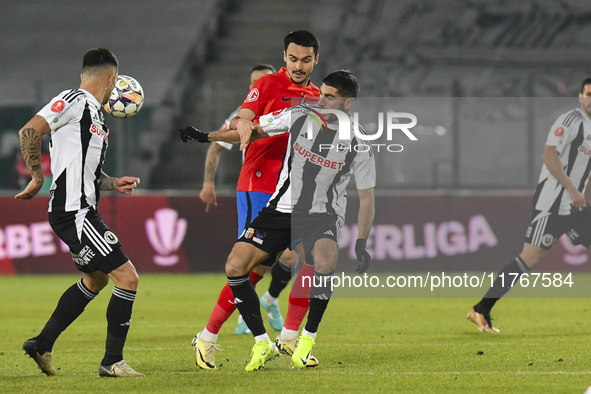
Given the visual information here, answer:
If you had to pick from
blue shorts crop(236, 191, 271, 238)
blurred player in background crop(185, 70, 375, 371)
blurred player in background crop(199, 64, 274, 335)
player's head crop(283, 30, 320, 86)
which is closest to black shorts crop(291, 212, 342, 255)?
blurred player in background crop(185, 70, 375, 371)

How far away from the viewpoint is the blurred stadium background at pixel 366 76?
14.3 m

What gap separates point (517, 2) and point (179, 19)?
863 centimetres

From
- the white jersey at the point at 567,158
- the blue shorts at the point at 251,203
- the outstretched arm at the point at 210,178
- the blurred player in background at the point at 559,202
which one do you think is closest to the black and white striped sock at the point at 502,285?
the blurred player in background at the point at 559,202

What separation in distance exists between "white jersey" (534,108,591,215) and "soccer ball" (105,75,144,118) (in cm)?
371

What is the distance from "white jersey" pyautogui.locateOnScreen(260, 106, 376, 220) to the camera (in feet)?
17.7

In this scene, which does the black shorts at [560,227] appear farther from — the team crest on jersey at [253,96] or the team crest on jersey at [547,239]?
the team crest on jersey at [253,96]

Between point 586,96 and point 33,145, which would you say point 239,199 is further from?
A: point 586,96

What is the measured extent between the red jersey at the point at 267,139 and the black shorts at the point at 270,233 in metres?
0.87

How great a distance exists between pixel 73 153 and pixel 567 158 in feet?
15.0

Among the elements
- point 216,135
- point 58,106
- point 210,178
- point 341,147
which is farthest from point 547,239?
point 58,106

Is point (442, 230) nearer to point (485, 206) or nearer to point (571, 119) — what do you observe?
point (485, 206)

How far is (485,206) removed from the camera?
546 inches

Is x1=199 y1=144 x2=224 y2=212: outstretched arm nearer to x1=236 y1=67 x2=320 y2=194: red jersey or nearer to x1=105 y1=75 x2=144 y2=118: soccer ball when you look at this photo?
x1=236 y1=67 x2=320 y2=194: red jersey

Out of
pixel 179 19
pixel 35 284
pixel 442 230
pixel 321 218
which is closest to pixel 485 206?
pixel 442 230
